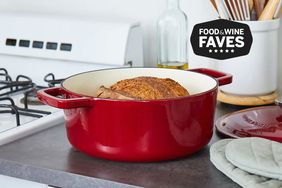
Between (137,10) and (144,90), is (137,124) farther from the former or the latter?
(137,10)

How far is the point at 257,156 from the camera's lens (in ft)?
2.37

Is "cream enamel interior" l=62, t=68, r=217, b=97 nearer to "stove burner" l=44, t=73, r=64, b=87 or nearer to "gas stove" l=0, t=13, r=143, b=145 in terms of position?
"gas stove" l=0, t=13, r=143, b=145

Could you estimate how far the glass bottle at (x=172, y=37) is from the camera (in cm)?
121

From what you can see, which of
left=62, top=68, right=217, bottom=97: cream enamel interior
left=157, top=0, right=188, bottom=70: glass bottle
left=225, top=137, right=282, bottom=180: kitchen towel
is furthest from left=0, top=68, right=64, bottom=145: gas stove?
left=225, top=137, right=282, bottom=180: kitchen towel

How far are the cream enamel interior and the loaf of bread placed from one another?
5 centimetres

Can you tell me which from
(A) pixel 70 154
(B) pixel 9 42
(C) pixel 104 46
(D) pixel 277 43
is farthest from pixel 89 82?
(B) pixel 9 42

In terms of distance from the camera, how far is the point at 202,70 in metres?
1.00

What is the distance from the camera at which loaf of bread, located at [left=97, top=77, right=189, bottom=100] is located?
0.81 meters

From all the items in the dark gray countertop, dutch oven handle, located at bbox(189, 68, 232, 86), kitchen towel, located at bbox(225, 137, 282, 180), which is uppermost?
dutch oven handle, located at bbox(189, 68, 232, 86)

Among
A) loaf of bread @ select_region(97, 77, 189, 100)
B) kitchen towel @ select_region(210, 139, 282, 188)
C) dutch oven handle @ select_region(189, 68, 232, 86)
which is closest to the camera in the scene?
kitchen towel @ select_region(210, 139, 282, 188)

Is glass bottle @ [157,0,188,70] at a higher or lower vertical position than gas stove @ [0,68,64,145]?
higher

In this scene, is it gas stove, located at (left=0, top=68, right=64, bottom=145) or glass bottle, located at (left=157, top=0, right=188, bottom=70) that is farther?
glass bottle, located at (left=157, top=0, right=188, bottom=70)

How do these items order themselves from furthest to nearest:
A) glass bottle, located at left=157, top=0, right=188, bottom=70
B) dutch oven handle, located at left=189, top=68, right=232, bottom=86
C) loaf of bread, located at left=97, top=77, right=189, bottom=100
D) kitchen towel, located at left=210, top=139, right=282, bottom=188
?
glass bottle, located at left=157, top=0, right=188, bottom=70
dutch oven handle, located at left=189, top=68, right=232, bottom=86
loaf of bread, located at left=97, top=77, right=189, bottom=100
kitchen towel, located at left=210, top=139, right=282, bottom=188

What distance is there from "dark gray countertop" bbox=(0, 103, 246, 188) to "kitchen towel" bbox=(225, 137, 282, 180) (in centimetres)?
3
